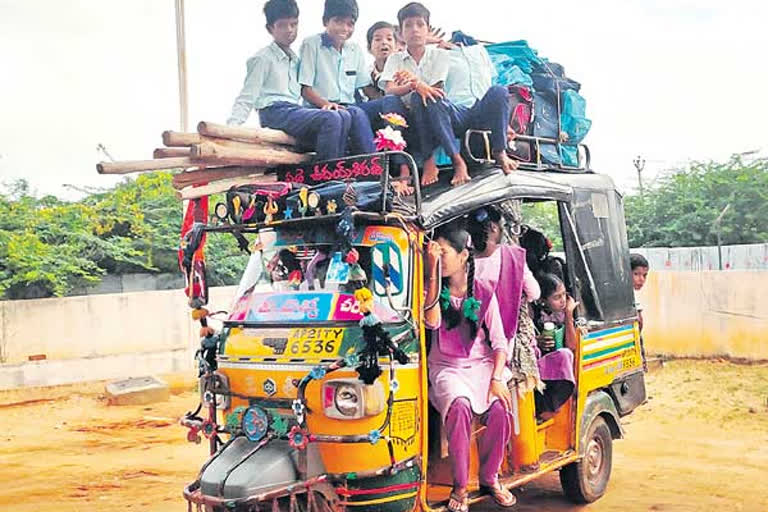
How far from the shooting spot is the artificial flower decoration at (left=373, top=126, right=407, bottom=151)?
5.97 m

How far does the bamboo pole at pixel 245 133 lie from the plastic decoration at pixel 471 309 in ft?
5.79

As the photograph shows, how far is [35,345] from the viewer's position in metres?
14.2

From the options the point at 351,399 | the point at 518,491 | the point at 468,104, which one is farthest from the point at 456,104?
the point at 518,491

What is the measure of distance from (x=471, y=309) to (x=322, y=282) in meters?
1.07

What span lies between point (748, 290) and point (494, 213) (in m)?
8.93

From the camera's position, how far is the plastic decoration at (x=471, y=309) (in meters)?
5.93

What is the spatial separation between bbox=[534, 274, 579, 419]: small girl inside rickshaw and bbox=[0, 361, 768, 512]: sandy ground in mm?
1025

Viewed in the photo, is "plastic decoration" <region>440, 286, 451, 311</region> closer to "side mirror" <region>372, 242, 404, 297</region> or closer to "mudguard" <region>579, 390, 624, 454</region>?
"side mirror" <region>372, 242, 404, 297</region>

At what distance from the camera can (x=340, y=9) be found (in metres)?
7.20

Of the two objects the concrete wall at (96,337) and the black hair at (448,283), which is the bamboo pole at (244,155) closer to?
the black hair at (448,283)

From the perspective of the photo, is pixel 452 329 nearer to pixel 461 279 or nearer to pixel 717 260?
pixel 461 279

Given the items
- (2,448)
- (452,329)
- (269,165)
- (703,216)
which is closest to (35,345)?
(2,448)

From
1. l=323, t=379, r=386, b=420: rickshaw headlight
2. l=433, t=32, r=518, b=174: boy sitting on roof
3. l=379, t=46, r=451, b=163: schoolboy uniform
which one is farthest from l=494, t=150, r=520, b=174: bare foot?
l=323, t=379, r=386, b=420: rickshaw headlight

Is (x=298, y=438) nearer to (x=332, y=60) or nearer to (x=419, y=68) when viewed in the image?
(x=419, y=68)
